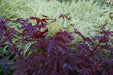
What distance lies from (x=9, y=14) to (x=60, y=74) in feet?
7.56

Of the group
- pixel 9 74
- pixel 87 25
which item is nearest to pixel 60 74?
pixel 9 74

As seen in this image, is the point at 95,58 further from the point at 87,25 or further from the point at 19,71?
the point at 87,25

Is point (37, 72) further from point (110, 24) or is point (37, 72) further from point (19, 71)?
point (110, 24)

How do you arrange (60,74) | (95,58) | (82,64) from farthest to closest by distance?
(95,58) < (82,64) < (60,74)

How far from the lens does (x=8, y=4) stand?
3.14m

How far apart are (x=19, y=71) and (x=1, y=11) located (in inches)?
88.1

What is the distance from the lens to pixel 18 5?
10.8 ft

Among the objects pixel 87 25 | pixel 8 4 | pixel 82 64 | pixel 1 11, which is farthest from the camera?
pixel 8 4

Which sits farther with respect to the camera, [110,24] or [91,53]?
[110,24]

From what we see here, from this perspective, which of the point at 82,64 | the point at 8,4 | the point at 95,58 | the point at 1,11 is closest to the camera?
the point at 82,64

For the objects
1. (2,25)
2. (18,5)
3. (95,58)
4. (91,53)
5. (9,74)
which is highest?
(18,5)

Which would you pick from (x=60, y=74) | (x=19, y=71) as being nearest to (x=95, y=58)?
(x=60, y=74)

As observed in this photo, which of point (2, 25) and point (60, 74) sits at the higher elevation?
point (2, 25)

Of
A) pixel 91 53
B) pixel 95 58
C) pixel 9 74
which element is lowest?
pixel 9 74
